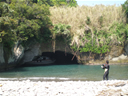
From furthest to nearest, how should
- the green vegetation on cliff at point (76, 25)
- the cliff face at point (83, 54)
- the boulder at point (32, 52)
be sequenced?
the cliff face at point (83, 54) → the boulder at point (32, 52) → the green vegetation on cliff at point (76, 25)

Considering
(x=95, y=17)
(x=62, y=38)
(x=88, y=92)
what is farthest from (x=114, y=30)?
(x=88, y=92)

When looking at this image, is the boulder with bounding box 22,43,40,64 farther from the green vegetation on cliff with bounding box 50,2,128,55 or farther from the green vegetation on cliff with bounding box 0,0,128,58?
the green vegetation on cliff with bounding box 50,2,128,55

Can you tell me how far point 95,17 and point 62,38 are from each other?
27.1 feet

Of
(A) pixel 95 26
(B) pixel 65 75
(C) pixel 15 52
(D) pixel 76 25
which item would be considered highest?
(D) pixel 76 25

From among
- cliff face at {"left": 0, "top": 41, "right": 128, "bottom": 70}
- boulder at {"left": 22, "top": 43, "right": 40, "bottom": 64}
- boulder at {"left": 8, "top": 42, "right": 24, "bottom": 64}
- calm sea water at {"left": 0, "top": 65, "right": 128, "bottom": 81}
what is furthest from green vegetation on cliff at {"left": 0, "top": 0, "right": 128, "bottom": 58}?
calm sea water at {"left": 0, "top": 65, "right": 128, "bottom": 81}

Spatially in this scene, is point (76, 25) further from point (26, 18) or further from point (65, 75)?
point (65, 75)

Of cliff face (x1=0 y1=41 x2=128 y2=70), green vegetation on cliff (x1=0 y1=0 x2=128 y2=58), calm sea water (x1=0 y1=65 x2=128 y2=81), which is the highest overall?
green vegetation on cliff (x1=0 y1=0 x2=128 y2=58)

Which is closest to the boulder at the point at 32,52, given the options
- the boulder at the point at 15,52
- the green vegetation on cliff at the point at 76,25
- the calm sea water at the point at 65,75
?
the green vegetation on cliff at the point at 76,25

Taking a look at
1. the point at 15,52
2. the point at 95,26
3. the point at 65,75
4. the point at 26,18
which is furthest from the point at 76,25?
the point at 65,75

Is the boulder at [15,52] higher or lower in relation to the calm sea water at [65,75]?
higher

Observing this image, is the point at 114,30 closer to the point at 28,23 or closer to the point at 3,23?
the point at 28,23

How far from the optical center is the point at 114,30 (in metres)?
30.7

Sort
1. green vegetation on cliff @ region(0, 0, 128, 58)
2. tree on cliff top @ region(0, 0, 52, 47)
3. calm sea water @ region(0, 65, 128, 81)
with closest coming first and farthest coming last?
1. calm sea water @ region(0, 65, 128, 81)
2. tree on cliff top @ region(0, 0, 52, 47)
3. green vegetation on cliff @ region(0, 0, 128, 58)

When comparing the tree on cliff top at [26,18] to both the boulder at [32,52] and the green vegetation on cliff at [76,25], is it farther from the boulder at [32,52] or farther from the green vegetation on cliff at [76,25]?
the boulder at [32,52]
